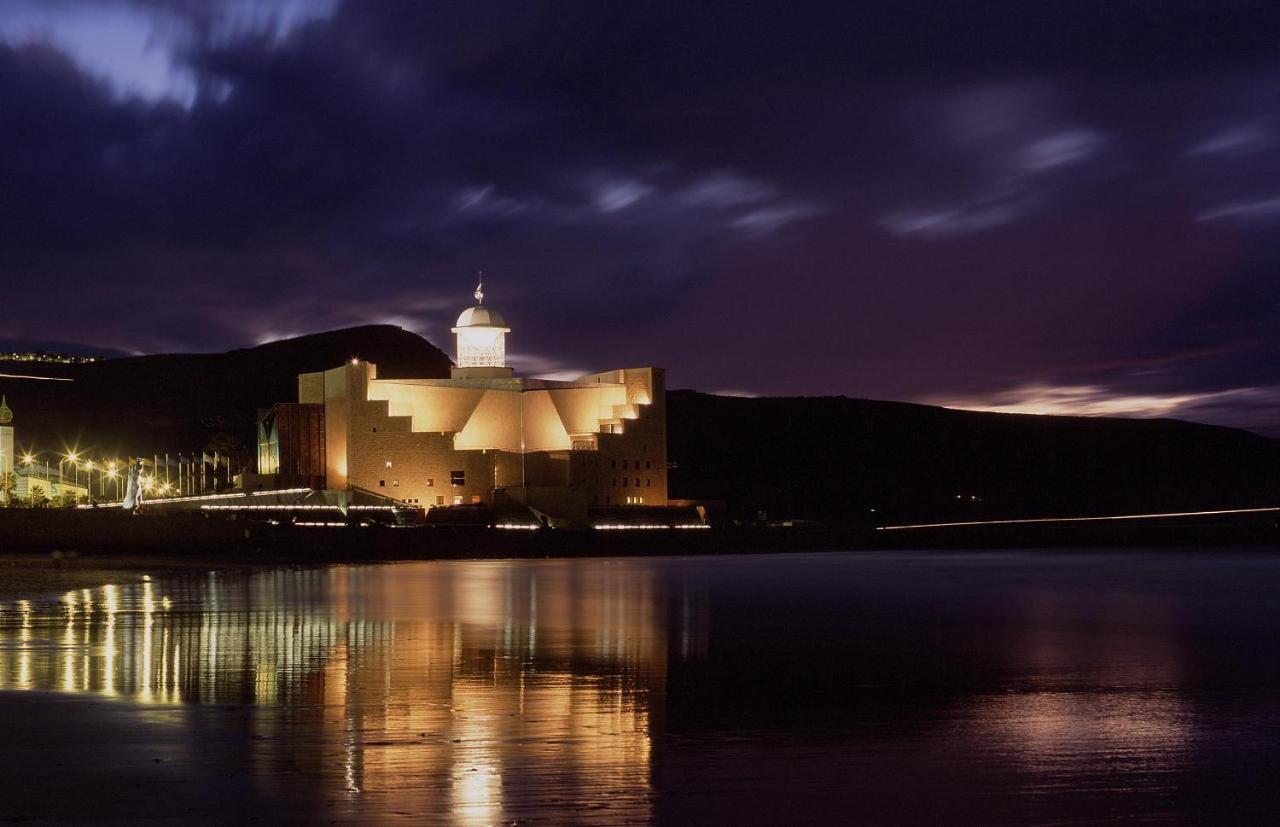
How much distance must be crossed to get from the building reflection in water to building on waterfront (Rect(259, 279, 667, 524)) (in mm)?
40493

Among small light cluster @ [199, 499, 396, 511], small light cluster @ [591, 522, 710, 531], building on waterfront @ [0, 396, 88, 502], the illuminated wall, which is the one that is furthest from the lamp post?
small light cluster @ [591, 522, 710, 531]

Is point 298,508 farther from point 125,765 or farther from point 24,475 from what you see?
point 125,765

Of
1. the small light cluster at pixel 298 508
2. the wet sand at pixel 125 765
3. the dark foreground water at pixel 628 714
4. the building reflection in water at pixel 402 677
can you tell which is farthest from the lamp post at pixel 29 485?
the wet sand at pixel 125 765

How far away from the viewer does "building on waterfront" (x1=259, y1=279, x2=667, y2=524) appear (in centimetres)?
7162

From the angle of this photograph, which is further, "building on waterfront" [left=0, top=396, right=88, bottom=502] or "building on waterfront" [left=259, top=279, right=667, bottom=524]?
"building on waterfront" [left=0, top=396, right=88, bottom=502]

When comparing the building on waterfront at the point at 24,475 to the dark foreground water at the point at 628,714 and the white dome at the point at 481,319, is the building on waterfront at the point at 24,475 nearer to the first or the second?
the white dome at the point at 481,319

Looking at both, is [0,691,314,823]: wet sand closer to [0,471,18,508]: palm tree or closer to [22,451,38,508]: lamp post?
[22,451,38,508]: lamp post

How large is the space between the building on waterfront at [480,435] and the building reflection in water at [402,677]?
40.5 meters

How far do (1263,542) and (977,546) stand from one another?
1177 inches

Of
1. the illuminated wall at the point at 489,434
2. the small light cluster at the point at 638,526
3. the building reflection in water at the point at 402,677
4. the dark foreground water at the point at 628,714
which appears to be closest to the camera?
the dark foreground water at the point at 628,714

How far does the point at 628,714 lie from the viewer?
12.5 meters

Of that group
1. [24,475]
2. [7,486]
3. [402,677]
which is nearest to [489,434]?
[7,486]

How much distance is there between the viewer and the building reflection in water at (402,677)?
9.45 meters

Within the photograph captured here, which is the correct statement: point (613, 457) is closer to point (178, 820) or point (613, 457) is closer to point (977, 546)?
point (977, 546)
